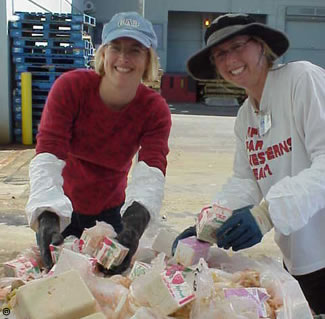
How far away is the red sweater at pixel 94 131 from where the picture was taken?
7.07 feet

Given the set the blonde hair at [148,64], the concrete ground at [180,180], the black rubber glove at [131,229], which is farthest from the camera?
the concrete ground at [180,180]

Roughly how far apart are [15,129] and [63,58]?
4.49 feet

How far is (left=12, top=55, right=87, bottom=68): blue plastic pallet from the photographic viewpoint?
8000mm

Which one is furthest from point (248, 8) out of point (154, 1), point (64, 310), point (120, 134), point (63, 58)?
point (64, 310)

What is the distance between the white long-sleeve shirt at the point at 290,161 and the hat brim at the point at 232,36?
0.08m

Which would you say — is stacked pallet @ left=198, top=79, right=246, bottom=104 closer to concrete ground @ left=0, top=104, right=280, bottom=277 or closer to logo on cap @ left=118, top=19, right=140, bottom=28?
concrete ground @ left=0, top=104, right=280, bottom=277

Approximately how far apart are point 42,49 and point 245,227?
6945 millimetres

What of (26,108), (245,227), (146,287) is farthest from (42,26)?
(146,287)

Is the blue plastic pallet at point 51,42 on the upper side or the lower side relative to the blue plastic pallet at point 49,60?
upper

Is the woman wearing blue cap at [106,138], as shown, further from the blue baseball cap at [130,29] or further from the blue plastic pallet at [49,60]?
the blue plastic pallet at [49,60]

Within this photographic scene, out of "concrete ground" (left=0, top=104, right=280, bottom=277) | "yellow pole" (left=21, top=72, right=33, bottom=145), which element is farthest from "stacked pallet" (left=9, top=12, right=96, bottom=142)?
"concrete ground" (left=0, top=104, right=280, bottom=277)

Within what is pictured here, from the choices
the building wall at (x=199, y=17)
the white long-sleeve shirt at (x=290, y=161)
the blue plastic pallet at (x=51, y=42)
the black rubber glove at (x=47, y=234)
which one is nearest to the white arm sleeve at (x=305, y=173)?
the white long-sleeve shirt at (x=290, y=161)

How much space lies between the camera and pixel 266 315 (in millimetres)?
1425

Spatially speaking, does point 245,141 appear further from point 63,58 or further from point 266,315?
point 63,58
